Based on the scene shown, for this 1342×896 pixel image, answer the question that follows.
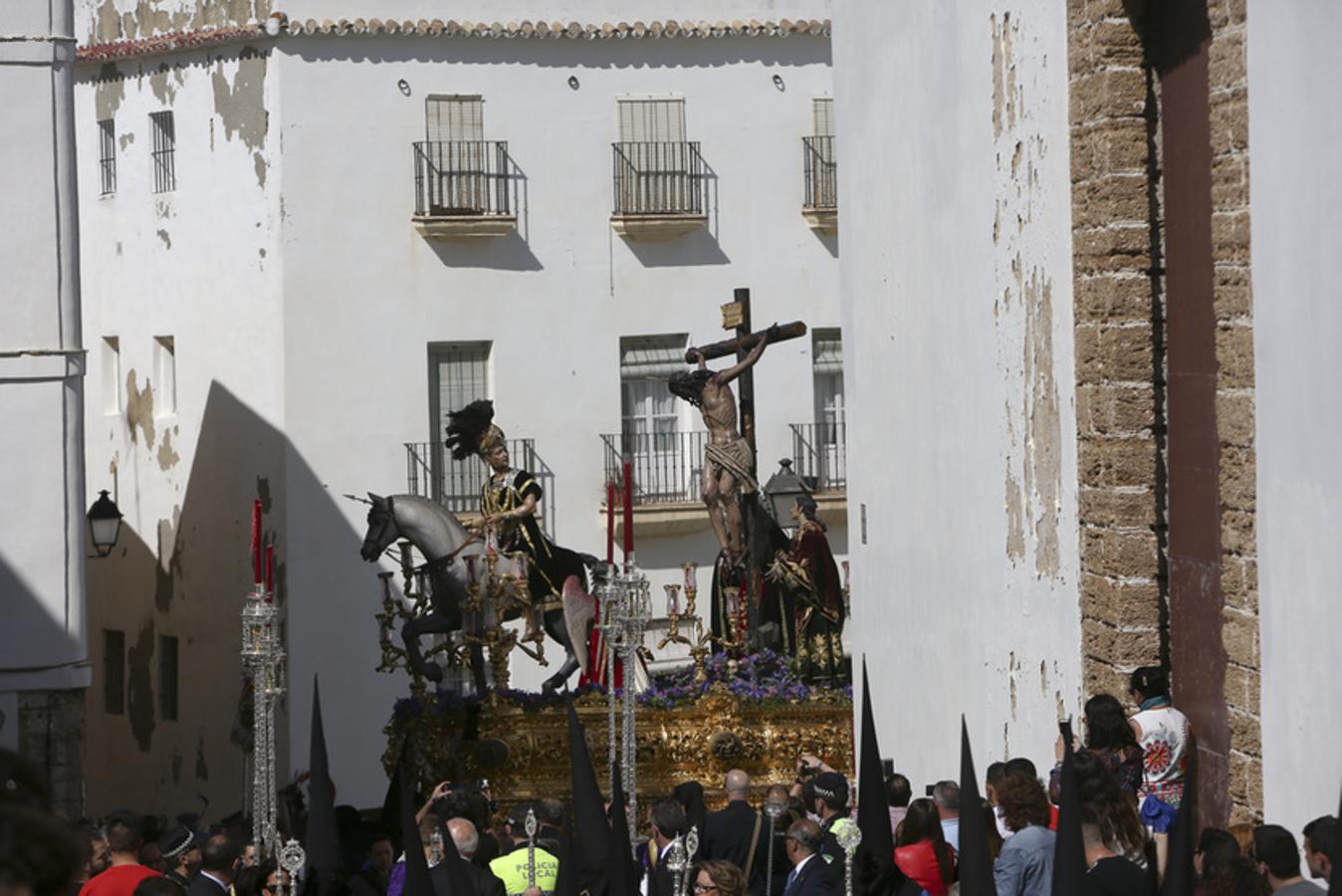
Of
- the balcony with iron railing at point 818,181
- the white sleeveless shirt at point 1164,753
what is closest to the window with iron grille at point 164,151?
the balcony with iron railing at point 818,181

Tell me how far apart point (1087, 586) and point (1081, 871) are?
493 centimetres

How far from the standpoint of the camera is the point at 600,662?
22875mm

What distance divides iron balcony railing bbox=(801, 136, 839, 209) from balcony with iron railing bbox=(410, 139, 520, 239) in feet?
11.0

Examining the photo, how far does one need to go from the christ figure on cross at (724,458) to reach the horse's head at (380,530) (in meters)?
2.47

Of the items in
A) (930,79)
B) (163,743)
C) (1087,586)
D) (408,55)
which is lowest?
(163,743)

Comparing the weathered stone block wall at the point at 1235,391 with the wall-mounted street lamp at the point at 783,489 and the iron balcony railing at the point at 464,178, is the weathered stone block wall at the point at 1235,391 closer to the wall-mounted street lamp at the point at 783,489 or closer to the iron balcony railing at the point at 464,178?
the wall-mounted street lamp at the point at 783,489

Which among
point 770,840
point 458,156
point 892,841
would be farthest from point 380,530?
point 892,841

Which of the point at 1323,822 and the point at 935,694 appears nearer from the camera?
the point at 1323,822

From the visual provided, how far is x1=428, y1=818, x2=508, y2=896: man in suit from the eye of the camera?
9.91m

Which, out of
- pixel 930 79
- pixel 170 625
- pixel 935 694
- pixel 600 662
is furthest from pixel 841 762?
pixel 170 625

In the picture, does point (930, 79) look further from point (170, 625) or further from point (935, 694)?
point (170, 625)

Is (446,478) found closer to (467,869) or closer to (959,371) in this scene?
(959,371)

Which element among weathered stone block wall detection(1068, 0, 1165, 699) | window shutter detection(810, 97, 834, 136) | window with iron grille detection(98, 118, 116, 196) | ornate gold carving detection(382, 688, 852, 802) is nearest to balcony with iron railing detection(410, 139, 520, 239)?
window shutter detection(810, 97, 834, 136)

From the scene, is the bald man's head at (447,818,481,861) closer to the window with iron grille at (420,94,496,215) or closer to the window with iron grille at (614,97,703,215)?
the window with iron grille at (420,94,496,215)
